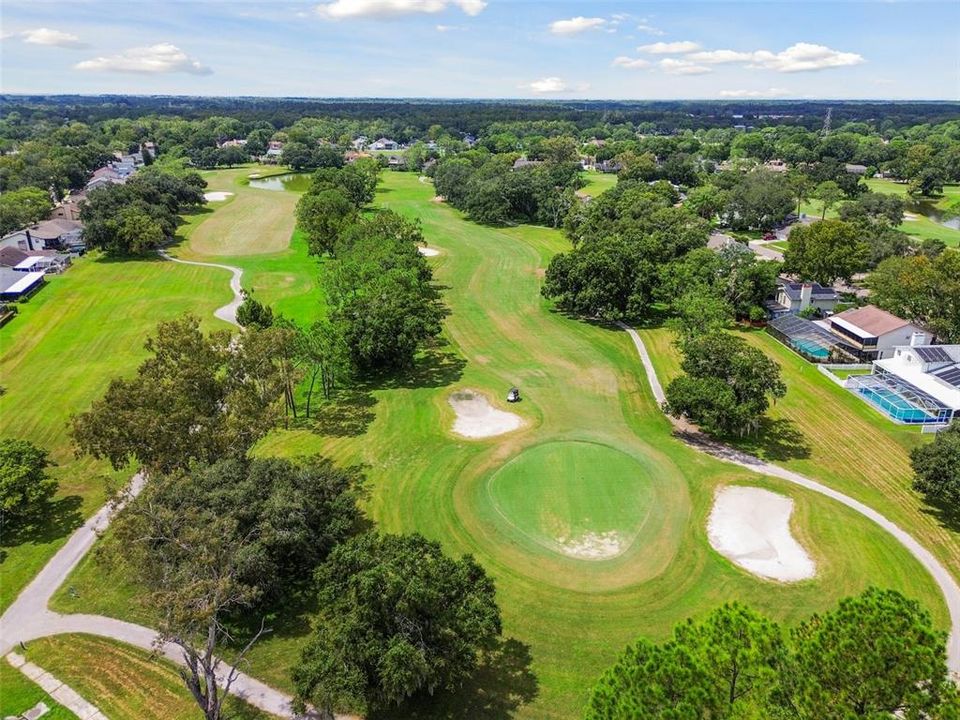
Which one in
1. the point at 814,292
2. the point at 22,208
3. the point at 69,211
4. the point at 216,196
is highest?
the point at 22,208

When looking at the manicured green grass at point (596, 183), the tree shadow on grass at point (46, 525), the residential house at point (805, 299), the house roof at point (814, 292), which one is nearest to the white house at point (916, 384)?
the residential house at point (805, 299)

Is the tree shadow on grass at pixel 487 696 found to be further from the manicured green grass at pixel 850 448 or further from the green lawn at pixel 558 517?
the manicured green grass at pixel 850 448

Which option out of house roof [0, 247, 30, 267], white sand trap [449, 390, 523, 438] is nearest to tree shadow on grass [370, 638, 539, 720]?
white sand trap [449, 390, 523, 438]

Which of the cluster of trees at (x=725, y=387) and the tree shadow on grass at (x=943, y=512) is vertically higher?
the cluster of trees at (x=725, y=387)

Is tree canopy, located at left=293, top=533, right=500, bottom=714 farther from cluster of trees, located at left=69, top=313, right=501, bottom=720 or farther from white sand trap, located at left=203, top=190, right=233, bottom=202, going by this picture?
white sand trap, located at left=203, top=190, right=233, bottom=202

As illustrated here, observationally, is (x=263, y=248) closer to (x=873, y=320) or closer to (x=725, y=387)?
(x=725, y=387)

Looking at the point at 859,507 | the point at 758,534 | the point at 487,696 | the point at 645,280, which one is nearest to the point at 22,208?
the point at 645,280
